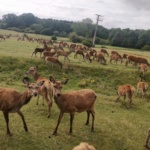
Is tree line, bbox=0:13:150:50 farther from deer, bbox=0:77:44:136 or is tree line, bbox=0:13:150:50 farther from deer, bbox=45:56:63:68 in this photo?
deer, bbox=0:77:44:136

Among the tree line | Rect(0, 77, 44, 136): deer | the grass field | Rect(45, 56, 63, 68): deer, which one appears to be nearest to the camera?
Rect(0, 77, 44, 136): deer

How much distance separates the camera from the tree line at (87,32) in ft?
247

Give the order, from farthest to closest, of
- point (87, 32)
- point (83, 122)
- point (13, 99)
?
point (87, 32), point (83, 122), point (13, 99)

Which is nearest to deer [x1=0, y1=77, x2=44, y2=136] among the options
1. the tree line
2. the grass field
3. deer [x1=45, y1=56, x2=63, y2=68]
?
the grass field

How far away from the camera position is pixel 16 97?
1082 cm

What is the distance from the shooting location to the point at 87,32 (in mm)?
88562

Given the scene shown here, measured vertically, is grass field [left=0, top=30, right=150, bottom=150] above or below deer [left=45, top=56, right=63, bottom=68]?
below

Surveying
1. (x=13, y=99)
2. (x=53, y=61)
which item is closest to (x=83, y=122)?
Answer: (x=13, y=99)

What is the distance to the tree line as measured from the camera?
75.4 metres

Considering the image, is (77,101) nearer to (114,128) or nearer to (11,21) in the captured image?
(114,128)

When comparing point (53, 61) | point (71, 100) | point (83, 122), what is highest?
point (71, 100)

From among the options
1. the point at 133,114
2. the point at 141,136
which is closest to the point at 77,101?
the point at 141,136

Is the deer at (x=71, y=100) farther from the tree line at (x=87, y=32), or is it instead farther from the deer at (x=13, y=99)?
the tree line at (x=87, y=32)

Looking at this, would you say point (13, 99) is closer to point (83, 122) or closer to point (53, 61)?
point (83, 122)
